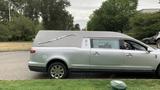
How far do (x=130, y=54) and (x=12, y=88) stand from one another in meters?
4.81

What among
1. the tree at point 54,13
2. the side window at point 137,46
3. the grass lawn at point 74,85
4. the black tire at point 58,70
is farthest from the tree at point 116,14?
the grass lawn at point 74,85

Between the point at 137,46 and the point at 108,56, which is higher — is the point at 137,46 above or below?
above

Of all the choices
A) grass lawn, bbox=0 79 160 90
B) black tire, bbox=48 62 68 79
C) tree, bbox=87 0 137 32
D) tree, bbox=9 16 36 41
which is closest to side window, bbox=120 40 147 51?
grass lawn, bbox=0 79 160 90

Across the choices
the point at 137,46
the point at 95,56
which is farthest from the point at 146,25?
the point at 95,56

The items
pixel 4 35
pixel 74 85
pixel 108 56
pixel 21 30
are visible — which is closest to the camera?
pixel 74 85

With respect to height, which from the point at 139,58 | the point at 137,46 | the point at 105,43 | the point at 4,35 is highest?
the point at 105,43

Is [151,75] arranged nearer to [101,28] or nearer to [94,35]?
[94,35]

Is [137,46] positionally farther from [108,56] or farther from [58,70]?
[58,70]

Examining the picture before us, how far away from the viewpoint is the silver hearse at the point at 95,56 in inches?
535

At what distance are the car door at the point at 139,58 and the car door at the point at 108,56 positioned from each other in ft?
0.77

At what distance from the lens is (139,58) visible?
13.6m

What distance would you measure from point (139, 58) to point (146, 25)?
114 ft

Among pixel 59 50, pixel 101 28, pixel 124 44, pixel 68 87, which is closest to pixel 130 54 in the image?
pixel 124 44

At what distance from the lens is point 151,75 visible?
571 inches
